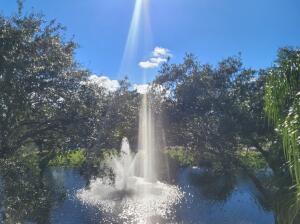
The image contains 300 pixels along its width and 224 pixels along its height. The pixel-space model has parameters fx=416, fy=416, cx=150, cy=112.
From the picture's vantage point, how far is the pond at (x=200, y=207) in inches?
886

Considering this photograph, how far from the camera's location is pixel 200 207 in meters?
25.9

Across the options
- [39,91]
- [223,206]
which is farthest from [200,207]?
[39,91]

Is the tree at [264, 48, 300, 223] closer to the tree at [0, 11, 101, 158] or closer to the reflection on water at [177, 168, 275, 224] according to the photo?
the tree at [0, 11, 101, 158]

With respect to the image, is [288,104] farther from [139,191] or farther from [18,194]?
[139,191]

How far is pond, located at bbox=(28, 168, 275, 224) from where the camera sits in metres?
22.5

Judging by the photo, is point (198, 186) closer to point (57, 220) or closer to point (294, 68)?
point (57, 220)

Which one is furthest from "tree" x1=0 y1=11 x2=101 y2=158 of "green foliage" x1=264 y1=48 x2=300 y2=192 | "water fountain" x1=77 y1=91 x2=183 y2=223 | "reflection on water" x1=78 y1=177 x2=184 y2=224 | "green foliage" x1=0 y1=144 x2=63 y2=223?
"green foliage" x1=264 y1=48 x2=300 y2=192

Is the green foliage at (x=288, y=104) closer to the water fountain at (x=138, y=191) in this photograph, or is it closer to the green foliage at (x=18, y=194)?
the green foliage at (x=18, y=194)

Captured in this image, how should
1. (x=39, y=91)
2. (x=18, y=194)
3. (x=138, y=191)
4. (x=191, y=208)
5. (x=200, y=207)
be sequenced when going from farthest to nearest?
(x=138, y=191), (x=200, y=207), (x=191, y=208), (x=39, y=91), (x=18, y=194)

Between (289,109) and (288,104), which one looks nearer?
(289,109)

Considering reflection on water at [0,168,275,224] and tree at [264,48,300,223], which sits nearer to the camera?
tree at [264,48,300,223]

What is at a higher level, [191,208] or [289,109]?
[289,109]

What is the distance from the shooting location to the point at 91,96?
15.5 m

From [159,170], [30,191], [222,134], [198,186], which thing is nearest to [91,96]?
[30,191]
